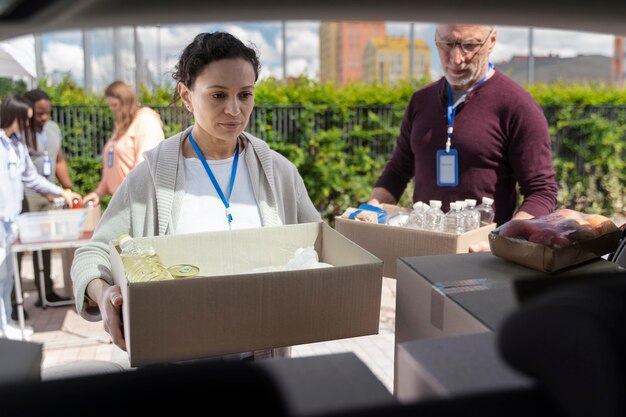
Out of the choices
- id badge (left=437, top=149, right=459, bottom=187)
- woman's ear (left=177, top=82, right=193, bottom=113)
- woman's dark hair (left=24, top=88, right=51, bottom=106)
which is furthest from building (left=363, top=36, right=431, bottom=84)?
woman's ear (left=177, top=82, right=193, bottom=113)

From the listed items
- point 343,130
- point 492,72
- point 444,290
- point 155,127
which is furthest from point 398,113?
point 444,290

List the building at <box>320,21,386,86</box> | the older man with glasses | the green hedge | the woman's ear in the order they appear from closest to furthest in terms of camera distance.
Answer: the woman's ear → the older man with glasses → the green hedge → the building at <box>320,21,386,86</box>

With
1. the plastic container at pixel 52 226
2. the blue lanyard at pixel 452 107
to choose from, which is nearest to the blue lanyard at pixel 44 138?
the plastic container at pixel 52 226

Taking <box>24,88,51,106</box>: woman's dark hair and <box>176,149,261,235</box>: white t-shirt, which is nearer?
<box>176,149,261,235</box>: white t-shirt

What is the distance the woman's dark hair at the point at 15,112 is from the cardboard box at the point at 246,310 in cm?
455

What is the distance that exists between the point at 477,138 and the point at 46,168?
4.44 meters

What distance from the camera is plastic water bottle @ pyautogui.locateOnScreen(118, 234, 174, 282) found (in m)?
1.20

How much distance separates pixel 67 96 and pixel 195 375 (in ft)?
25.4

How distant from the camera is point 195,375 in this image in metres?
0.51

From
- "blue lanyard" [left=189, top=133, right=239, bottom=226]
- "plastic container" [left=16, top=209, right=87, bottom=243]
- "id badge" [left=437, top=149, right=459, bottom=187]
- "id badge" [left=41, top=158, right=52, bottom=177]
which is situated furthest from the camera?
"id badge" [left=41, top=158, right=52, bottom=177]

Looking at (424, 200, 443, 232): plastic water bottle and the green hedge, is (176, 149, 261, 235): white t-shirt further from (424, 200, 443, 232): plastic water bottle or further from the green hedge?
the green hedge

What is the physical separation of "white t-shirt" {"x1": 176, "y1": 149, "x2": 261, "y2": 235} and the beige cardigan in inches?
1.1

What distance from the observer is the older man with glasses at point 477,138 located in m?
2.26

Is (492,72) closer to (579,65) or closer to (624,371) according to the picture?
(624,371)
